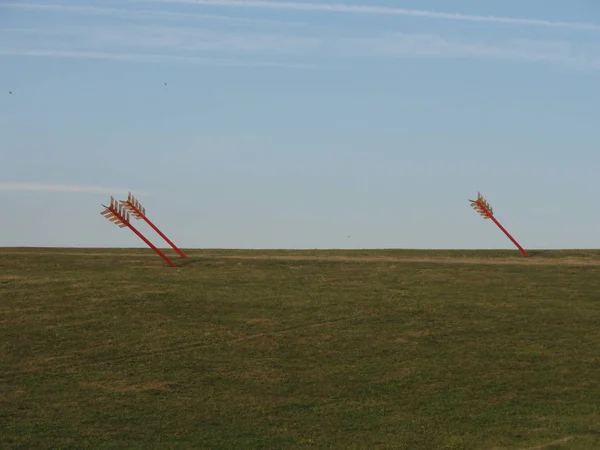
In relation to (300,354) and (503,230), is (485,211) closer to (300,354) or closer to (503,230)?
(503,230)

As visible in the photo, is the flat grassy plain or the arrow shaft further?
the arrow shaft

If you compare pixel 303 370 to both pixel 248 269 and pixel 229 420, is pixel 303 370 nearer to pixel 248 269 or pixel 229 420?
pixel 229 420

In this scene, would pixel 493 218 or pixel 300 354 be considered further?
pixel 493 218

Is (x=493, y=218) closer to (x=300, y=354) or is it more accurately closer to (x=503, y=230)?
(x=503, y=230)

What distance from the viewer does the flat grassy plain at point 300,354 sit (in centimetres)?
3381

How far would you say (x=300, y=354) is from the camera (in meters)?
41.5

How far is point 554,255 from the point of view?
2532 inches

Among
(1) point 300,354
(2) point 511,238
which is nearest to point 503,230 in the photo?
(2) point 511,238

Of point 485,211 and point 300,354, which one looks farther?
point 485,211

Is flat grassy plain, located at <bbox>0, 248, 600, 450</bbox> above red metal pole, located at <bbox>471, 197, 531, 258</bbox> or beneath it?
beneath

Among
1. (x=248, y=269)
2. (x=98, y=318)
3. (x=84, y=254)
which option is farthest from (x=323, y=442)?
(x=84, y=254)

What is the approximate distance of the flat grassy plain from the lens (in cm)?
3381

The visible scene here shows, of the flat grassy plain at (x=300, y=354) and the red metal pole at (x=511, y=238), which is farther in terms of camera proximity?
the red metal pole at (x=511, y=238)

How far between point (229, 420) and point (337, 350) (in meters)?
8.47
